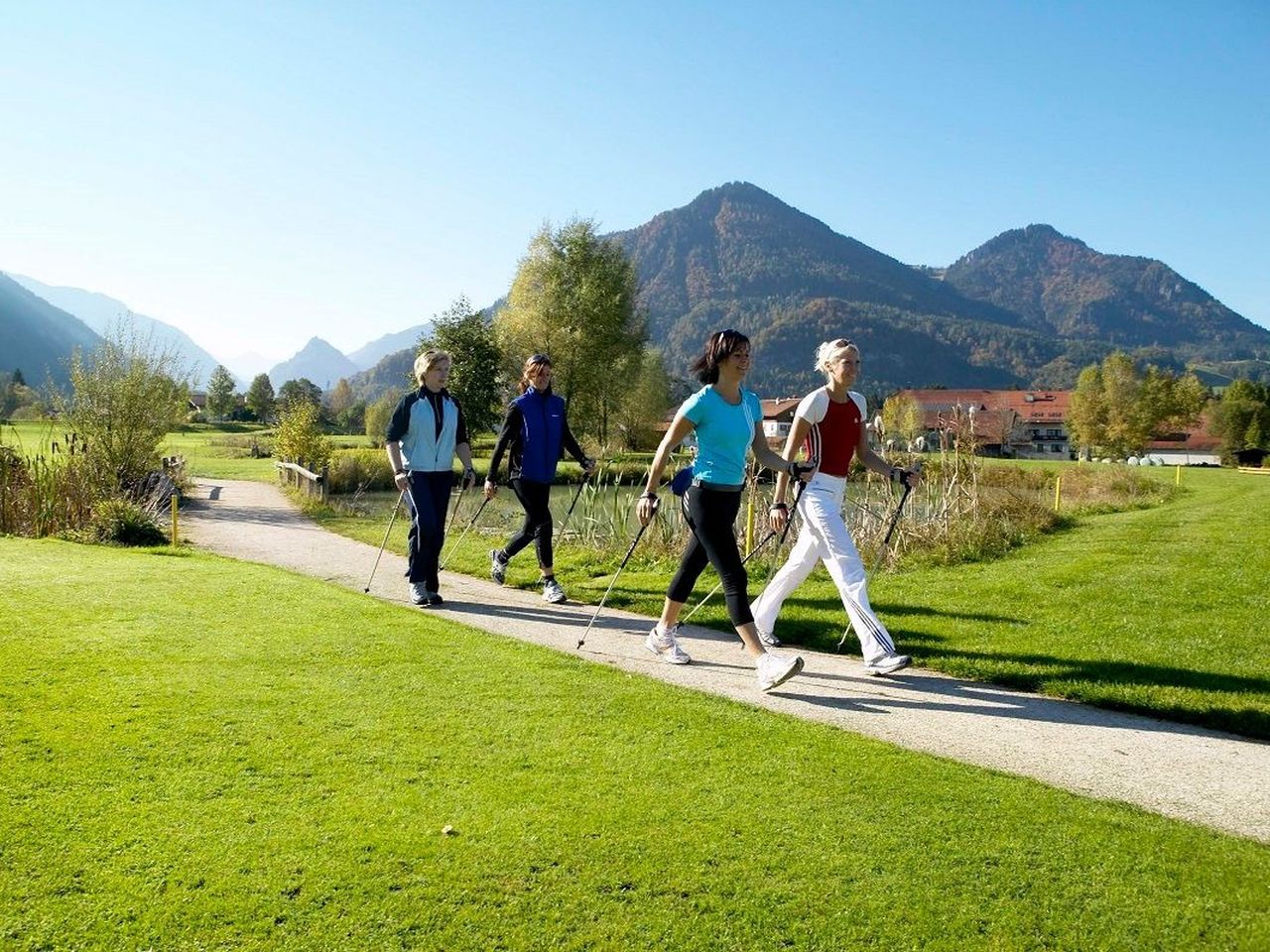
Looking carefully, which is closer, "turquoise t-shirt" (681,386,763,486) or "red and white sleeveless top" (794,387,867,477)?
"turquoise t-shirt" (681,386,763,486)

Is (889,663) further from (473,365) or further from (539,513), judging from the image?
(473,365)

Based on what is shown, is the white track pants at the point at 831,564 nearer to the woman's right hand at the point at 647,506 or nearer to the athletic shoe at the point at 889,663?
the athletic shoe at the point at 889,663

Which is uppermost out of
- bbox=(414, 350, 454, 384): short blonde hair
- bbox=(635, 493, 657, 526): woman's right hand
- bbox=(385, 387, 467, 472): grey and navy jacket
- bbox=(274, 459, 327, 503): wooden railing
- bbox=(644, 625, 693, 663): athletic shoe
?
bbox=(414, 350, 454, 384): short blonde hair

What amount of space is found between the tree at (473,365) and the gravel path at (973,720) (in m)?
31.2

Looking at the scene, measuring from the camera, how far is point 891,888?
2.96 m

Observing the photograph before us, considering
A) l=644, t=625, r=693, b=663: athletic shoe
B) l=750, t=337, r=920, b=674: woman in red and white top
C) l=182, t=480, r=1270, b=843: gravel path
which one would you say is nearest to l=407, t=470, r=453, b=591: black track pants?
l=182, t=480, r=1270, b=843: gravel path

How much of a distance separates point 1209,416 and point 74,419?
88.2m

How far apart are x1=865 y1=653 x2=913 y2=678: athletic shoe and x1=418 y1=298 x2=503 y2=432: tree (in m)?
34.0

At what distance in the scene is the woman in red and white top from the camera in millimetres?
5758

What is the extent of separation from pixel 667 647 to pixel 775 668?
3.57 ft

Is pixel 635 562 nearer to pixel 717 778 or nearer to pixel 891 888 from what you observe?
pixel 717 778

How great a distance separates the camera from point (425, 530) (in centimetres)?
774

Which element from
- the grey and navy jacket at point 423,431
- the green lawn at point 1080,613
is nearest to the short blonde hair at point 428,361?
the grey and navy jacket at point 423,431

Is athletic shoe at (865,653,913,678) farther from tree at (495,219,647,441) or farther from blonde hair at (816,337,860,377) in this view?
tree at (495,219,647,441)
